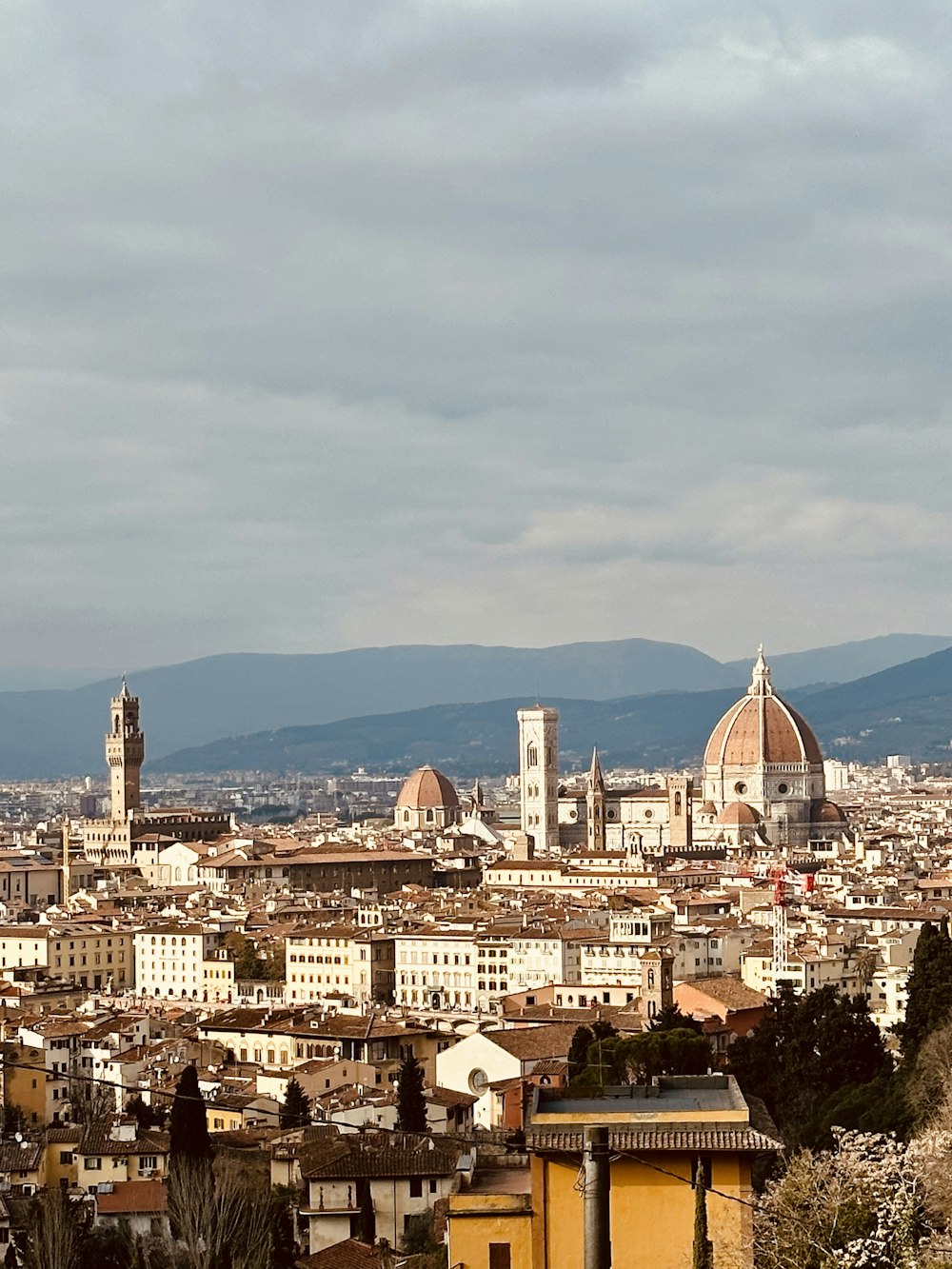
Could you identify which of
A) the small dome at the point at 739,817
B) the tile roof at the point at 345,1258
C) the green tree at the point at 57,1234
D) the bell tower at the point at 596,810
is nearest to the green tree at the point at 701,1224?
the tile roof at the point at 345,1258

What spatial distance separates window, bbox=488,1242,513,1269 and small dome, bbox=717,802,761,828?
9467cm

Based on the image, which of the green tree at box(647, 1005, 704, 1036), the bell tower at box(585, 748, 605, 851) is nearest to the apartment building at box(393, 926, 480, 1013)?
the green tree at box(647, 1005, 704, 1036)

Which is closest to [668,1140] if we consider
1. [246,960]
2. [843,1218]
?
[843,1218]

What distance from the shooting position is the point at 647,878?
7825cm

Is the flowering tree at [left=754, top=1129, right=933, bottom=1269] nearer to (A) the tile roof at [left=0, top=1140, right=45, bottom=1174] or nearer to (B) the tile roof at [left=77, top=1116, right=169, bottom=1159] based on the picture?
(B) the tile roof at [left=77, top=1116, right=169, bottom=1159]

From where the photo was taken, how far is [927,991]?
3331 cm

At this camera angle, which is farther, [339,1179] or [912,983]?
[912,983]

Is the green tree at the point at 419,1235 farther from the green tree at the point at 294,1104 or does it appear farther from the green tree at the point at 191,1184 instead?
the green tree at the point at 294,1104

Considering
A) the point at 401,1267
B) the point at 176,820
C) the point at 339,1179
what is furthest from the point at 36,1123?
the point at 176,820

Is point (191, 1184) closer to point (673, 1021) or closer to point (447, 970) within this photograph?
point (673, 1021)

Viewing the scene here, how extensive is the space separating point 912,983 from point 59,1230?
45.0 ft

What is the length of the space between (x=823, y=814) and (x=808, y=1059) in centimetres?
8119

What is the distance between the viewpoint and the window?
42.8 ft

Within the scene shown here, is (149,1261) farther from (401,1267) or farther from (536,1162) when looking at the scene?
(536,1162)
